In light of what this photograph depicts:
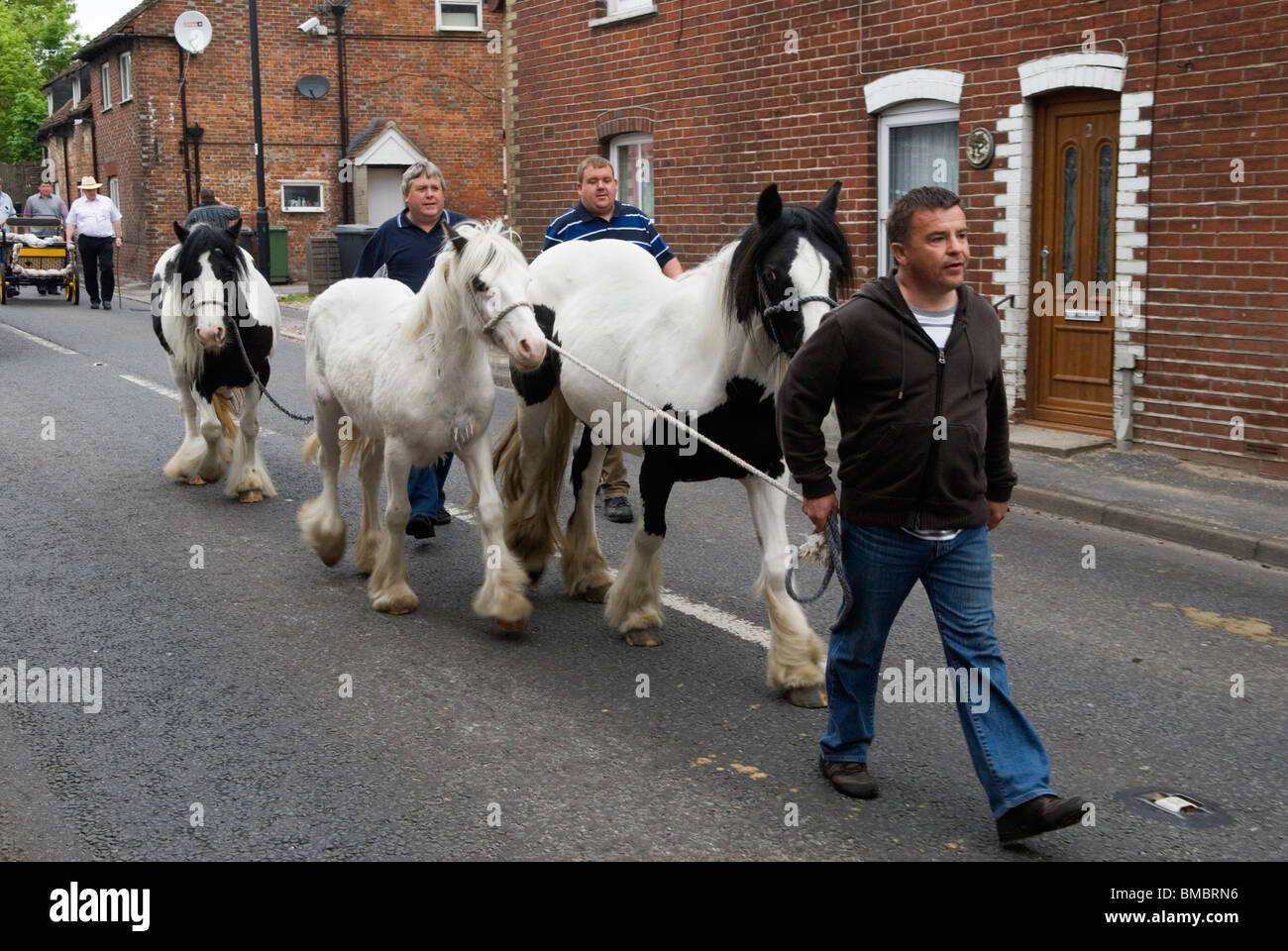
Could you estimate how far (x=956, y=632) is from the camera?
14.1ft

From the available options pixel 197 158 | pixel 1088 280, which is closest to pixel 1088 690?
pixel 1088 280

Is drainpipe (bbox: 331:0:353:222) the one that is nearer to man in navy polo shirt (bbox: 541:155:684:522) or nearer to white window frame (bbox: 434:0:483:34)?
white window frame (bbox: 434:0:483:34)

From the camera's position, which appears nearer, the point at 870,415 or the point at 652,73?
the point at 870,415

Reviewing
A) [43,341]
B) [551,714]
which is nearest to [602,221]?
[551,714]

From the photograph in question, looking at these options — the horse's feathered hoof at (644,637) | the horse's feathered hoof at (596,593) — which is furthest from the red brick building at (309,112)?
the horse's feathered hoof at (644,637)

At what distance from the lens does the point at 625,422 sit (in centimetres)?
626

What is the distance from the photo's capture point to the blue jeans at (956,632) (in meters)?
4.20

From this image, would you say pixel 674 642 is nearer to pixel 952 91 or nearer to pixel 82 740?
pixel 82 740

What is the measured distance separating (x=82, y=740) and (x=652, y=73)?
1281 centimetres

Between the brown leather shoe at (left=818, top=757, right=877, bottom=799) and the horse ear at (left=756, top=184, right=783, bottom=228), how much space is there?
197cm

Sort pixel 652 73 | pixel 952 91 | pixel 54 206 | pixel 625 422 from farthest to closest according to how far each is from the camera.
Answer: pixel 54 206 → pixel 652 73 → pixel 952 91 → pixel 625 422

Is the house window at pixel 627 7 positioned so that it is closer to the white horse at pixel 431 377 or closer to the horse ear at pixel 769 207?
the white horse at pixel 431 377

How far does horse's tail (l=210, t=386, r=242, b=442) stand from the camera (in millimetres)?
9812
